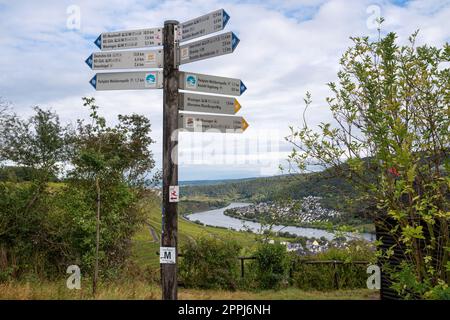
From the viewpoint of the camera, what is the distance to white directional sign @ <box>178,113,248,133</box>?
15.8ft

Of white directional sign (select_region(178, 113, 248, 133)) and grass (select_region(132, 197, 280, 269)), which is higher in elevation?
white directional sign (select_region(178, 113, 248, 133))

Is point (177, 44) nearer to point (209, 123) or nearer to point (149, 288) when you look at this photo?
point (209, 123)

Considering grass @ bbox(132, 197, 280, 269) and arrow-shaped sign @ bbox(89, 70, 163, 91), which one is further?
grass @ bbox(132, 197, 280, 269)

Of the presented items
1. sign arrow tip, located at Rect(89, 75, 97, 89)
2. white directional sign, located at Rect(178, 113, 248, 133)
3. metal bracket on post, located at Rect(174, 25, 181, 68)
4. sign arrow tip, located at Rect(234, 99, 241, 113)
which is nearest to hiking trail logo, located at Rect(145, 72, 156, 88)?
metal bracket on post, located at Rect(174, 25, 181, 68)

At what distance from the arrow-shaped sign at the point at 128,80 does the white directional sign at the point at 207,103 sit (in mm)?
352

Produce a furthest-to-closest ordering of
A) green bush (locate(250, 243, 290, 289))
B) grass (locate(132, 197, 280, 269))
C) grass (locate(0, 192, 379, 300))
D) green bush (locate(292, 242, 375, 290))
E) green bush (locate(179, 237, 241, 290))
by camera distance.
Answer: green bush (locate(292, 242, 375, 290)), grass (locate(132, 197, 280, 269)), green bush (locate(250, 243, 290, 289)), green bush (locate(179, 237, 241, 290)), grass (locate(0, 192, 379, 300))

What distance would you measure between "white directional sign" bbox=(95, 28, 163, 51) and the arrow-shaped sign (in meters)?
0.35

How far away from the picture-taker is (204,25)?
475 centimetres

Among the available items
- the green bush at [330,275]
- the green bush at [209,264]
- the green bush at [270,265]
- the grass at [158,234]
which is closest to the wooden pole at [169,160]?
the grass at [158,234]

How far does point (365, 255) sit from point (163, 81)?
11839 millimetres

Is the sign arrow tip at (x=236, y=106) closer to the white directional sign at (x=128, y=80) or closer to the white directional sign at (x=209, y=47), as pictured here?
the white directional sign at (x=209, y=47)

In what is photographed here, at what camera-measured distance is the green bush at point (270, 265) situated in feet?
45.0

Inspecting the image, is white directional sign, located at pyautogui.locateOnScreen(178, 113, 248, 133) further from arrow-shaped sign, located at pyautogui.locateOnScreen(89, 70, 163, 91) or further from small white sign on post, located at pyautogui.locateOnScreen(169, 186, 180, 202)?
small white sign on post, located at pyautogui.locateOnScreen(169, 186, 180, 202)

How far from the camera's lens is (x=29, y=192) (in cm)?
1031
